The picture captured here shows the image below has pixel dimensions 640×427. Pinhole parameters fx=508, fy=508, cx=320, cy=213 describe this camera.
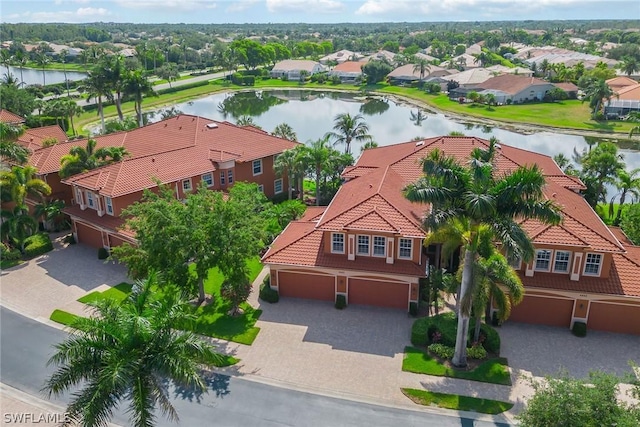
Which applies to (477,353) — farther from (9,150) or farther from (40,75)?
(40,75)

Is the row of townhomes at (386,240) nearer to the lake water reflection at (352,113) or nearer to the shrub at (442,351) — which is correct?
the shrub at (442,351)

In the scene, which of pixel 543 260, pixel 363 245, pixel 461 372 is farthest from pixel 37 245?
pixel 543 260

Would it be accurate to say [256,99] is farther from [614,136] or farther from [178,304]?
[178,304]

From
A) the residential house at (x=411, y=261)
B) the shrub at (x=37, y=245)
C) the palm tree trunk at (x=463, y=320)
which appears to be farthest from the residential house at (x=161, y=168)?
the palm tree trunk at (x=463, y=320)

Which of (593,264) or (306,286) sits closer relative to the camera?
(593,264)

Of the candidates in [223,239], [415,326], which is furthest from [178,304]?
[415,326]

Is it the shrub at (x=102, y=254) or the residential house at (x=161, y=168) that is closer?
the shrub at (x=102, y=254)

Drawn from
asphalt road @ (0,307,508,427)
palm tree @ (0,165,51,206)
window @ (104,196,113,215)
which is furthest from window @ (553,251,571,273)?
palm tree @ (0,165,51,206)
